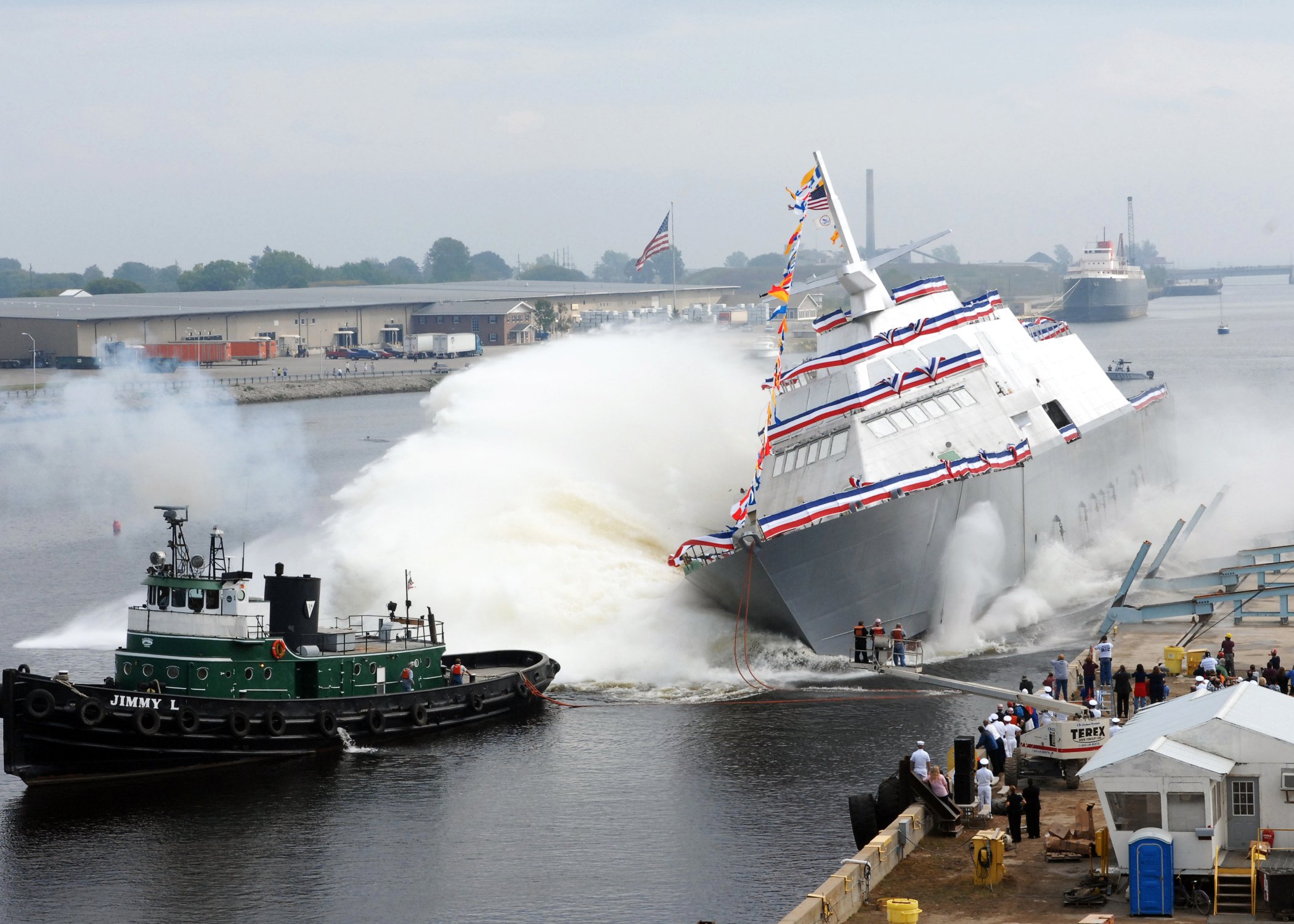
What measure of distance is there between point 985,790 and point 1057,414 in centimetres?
2518

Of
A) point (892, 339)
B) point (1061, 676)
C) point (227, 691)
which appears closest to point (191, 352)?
point (892, 339)

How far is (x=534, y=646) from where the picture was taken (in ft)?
132

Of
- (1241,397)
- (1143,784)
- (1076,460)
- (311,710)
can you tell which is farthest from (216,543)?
(1241,397)

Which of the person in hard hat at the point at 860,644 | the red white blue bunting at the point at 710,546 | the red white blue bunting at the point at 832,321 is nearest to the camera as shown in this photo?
the person in hard hat at the point at 860,644

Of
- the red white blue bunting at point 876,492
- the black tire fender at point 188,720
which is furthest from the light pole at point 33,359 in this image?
the red white blue bunting at point 876,492

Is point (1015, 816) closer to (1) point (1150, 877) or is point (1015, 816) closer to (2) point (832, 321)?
(1) point (1150, 877)

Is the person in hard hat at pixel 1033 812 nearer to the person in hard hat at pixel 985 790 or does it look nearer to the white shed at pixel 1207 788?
the person in hard hat at pixel 985 790

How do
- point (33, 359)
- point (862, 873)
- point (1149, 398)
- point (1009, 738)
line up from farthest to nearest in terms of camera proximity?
point (33, 359) → point (1149, 398) → point (1009, 738) → point (862, 873)

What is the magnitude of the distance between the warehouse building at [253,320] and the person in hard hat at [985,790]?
122 metres

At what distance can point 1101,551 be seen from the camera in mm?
48031

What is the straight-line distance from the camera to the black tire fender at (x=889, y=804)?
77.7ft

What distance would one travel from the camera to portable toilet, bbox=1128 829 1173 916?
18609 millimetres

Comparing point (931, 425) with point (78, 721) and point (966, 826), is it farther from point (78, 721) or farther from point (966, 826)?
point (78, 721)

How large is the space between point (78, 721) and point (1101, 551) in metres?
30.6
